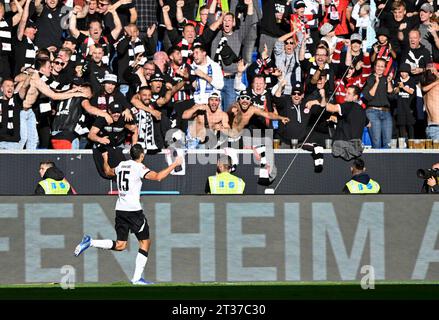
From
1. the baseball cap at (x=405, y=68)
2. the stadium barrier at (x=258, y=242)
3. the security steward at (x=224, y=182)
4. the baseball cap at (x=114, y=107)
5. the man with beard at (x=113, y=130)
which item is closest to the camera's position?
the stadium barrier at (x=258, y=242)

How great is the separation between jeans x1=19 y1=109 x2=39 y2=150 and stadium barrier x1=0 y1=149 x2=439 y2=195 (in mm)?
384

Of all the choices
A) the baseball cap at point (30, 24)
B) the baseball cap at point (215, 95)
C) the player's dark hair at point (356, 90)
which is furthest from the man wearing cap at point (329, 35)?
the baseball cap at point (30, 24)

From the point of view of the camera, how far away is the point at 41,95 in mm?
14023

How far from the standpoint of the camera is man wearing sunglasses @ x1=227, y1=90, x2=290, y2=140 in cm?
1415

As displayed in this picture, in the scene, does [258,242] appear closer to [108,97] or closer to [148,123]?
[148,123]

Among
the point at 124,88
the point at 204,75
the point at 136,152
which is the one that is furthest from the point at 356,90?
the point at 136,152

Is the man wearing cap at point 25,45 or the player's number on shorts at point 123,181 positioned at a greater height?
the man wearing cap at point 25,45

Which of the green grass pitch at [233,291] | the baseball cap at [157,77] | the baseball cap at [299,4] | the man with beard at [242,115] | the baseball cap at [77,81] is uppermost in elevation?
the baseball cap at [299,4]

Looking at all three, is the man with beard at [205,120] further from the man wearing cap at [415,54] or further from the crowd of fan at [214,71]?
the man wearing cap at [415,54]

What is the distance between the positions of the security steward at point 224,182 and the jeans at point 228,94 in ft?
5.21

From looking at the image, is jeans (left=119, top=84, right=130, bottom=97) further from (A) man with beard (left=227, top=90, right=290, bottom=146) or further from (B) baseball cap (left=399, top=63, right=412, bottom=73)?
(B) baseball cap (left=399, top=63, right=412, bottom=73)

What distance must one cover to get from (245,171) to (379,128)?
2.22m

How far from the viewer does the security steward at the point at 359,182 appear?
13188 mm

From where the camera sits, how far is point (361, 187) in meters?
13.3
